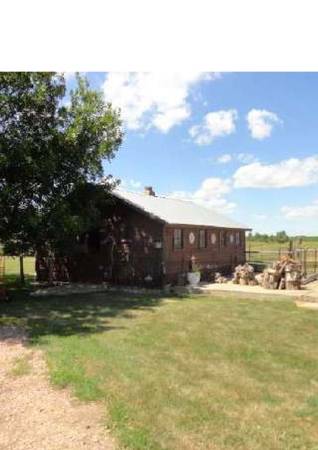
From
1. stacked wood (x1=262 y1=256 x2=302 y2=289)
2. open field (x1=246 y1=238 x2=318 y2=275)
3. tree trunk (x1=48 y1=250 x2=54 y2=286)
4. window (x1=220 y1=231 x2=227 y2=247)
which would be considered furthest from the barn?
open field (x1=246 y1=238 x2=318 y2=275)

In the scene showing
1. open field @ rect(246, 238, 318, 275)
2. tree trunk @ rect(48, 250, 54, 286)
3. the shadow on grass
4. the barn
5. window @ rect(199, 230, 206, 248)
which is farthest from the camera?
window @ rect(199, 230, 206, 248)

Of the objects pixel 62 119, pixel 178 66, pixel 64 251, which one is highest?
pixel 62 119

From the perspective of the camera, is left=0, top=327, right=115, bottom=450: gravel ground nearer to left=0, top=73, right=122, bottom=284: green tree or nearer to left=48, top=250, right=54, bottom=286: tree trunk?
left=0, top=73, right=122, bottom=284: green tree

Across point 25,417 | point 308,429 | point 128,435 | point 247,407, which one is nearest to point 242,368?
point 247,407

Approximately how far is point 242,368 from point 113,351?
260 centimetres

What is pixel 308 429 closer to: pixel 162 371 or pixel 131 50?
pixel 162 371

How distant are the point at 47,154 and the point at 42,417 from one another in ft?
39.6

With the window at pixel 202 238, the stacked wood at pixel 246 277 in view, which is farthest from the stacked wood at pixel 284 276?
the window at pixel 202 238

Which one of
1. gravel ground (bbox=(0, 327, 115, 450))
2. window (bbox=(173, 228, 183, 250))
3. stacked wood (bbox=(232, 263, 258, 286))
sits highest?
window (bbox=(173, 228, 183, 250))

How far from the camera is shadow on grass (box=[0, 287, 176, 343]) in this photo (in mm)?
11633

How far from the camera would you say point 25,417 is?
6293mm

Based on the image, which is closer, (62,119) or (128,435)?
(128,435)

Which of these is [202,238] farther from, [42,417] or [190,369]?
[42,417]

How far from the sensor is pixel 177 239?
21000 millimetres
